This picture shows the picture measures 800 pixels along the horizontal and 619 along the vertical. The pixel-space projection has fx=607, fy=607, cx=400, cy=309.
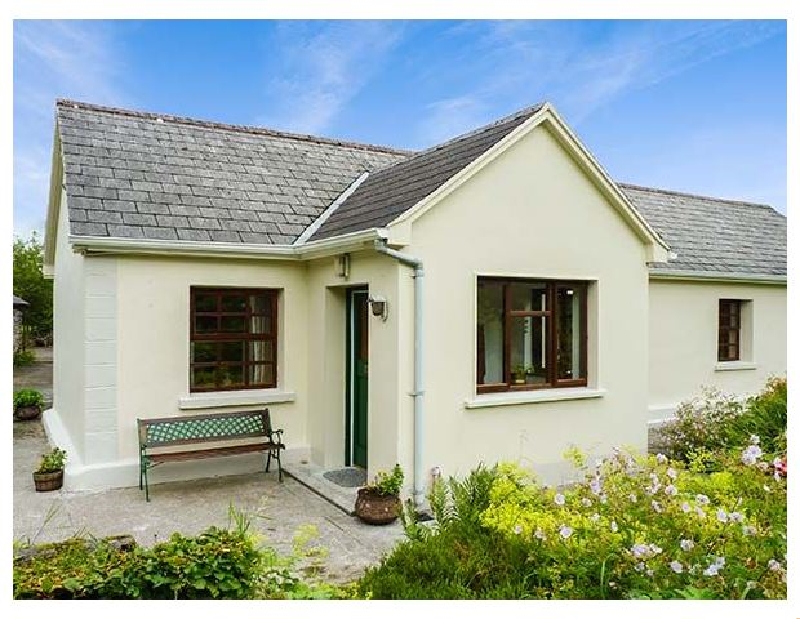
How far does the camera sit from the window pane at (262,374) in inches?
372

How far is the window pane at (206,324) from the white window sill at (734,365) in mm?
10154

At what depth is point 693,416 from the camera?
32.5 ft

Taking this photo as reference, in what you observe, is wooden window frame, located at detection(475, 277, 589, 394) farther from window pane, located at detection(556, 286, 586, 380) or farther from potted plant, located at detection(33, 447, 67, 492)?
potted plant, located at detection(33, 447, 67, 492)

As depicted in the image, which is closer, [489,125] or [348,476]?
[348,476]

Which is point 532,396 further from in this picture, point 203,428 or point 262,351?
point 203,428

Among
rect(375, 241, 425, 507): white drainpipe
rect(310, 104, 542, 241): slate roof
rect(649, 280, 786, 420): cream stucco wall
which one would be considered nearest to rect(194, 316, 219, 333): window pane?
rect(310, 104, 542, 241): slate roof

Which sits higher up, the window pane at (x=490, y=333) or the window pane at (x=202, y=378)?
the window pane at (x=490, y=333)

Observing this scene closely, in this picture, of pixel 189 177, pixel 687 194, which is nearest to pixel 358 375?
pixel 189 177

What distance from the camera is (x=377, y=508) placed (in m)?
6.86

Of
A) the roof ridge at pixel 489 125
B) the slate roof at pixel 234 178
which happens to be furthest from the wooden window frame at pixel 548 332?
the roof ridge at pixel 489 125

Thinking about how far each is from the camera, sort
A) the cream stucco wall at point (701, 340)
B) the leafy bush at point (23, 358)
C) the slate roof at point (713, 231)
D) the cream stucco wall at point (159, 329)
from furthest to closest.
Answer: the leafy bush at point (23, 358) < the slate roof at point (713, 231) < the cream stucco wall at point (701, 340) < the cream stucco wall at point (159, 329)

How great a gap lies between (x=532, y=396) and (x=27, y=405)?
1129 centimetres

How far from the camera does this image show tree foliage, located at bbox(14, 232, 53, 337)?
15336mm

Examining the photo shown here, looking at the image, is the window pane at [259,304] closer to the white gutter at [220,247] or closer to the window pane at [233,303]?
the window pane at [233,303]
